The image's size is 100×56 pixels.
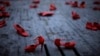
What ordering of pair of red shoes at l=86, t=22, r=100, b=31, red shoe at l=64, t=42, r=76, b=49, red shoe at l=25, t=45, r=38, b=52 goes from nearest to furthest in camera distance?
red shoe at l=25, t=45, r=38, b=52
red shoe at l=64, t=42, r=76, b=49
pair of red shoes at l=86, t=22, r=100, b=31

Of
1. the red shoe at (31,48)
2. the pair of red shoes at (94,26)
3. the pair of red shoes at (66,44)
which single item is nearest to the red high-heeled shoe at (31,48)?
the red shoe at (31,48)

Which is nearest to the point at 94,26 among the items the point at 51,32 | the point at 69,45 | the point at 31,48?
the point at 51,32

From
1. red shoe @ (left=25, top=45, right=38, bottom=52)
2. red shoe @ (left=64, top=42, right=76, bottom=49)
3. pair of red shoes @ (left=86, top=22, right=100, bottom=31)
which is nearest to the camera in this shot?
red shoe @ (left=25, top=45, right=38, bottom=52)

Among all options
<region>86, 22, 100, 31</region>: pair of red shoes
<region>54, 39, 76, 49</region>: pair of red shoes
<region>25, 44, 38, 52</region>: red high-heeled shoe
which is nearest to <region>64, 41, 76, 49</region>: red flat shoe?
<region>54, 39, 76, 49</region>: pair of red shoes

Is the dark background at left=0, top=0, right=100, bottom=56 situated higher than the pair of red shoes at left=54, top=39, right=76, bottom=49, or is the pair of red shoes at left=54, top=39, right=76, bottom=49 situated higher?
the pair of red shoes at left=54, top=39, right=76, bottom=49

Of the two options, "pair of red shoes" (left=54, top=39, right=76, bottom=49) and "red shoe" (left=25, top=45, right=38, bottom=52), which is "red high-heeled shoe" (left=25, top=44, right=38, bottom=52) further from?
"pair of red shoes" (left=54, top=39, right=76, bottom=49)

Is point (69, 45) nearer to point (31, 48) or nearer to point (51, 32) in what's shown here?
point (31, 48)

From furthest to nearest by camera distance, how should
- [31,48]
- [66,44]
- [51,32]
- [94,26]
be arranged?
[94,26] → [51,32] → [66,44] → [31,48]

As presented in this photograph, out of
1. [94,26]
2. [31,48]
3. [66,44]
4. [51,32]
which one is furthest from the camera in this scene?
[94,26]

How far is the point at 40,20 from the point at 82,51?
138 centimetres

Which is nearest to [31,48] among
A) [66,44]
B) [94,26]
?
[66,44]

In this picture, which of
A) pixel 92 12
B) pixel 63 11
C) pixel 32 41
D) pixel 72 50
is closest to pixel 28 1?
Answer: pixel 63 11

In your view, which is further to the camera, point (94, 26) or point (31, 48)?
point (94, 26)

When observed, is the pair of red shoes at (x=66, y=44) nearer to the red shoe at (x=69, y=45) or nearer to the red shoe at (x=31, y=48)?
the red shoe at (x=69, y=45)
